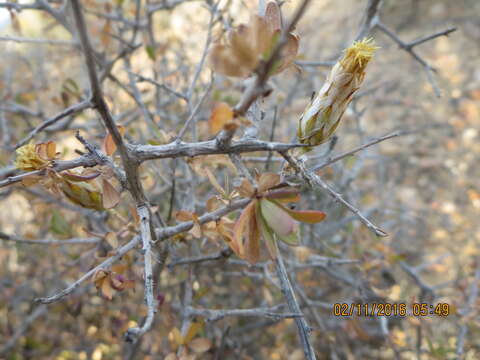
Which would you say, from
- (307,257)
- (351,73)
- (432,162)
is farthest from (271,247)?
(432,162)

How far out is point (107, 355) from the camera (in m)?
1.57

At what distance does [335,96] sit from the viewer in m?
0.63

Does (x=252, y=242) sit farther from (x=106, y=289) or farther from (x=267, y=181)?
(x=106, y=289)

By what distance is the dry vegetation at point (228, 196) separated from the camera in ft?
1.97

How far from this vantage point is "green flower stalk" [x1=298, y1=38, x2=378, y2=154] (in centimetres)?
62

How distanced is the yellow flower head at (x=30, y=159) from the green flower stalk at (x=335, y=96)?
484mm

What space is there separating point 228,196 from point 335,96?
0.90 feet

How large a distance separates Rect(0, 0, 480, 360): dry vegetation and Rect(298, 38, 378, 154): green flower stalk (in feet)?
0.21
